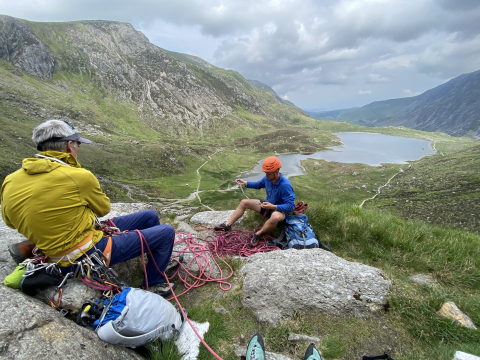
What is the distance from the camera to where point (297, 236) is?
7582 millimetres

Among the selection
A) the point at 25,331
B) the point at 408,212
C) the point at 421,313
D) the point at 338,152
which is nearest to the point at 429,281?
the point at 421,313

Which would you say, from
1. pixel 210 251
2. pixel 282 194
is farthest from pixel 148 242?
pixel 282 194

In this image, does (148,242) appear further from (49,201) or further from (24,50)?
(24,50)

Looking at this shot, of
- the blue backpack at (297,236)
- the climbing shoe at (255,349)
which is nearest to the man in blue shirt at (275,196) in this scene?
the blue backpack at (297,236)

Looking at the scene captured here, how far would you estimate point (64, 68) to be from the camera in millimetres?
183125

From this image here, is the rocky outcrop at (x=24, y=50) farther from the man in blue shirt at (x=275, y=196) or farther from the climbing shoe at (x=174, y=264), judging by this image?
the man in blue shirt at (x=275, y=196)

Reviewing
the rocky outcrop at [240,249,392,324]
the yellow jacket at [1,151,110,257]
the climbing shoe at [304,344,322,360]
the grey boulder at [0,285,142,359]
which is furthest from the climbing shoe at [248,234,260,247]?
the yellow jacket at [1,151,110,257]

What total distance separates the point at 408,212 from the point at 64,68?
253 m

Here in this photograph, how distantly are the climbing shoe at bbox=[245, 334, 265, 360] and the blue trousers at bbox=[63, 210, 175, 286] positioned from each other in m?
2.77

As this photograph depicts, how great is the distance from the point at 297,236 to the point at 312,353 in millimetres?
3926

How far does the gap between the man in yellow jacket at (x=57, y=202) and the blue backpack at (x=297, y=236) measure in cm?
503

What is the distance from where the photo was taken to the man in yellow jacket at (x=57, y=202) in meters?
3.78

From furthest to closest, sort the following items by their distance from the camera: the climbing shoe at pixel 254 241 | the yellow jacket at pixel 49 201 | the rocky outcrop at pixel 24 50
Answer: the rocky outcrop at pixel 24 50, the climbing shoe at pixel 254 241, the yellow jacket at pixel 49 201

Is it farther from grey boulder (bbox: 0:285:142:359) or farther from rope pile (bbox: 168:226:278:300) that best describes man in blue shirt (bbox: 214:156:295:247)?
grey boulder (bbox: 0:285:142:359)
